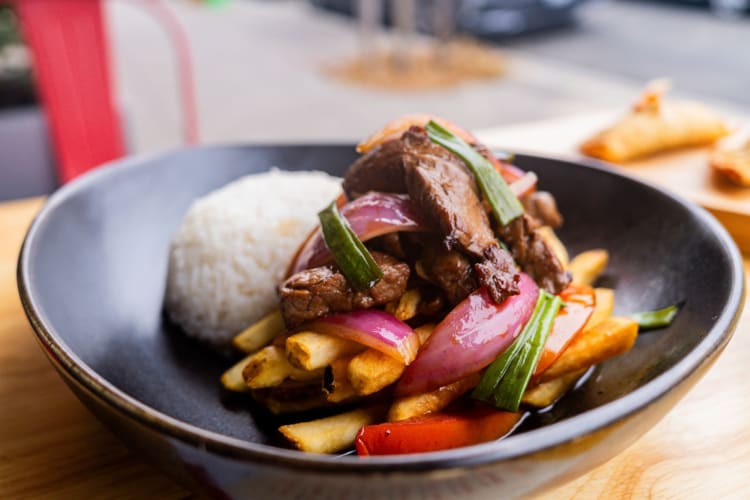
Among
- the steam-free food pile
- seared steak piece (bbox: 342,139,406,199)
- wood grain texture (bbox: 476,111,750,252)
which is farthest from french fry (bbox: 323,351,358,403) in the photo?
wood grain texture (bbox: 476,111,750,252)

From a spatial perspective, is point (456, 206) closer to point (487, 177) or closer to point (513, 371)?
point (487, 177)

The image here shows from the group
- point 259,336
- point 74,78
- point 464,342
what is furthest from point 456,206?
point 74,78

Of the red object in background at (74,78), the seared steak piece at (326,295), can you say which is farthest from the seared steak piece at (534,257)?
the red object in background at (74,78)

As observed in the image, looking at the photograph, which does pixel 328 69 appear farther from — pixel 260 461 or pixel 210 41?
pixel 260 461

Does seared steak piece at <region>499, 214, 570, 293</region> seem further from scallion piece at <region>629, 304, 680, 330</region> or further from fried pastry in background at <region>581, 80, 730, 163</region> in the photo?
fried pastry in background at <region>581, 80, 730, 163</region>

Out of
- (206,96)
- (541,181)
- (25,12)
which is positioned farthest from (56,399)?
(206,96)
